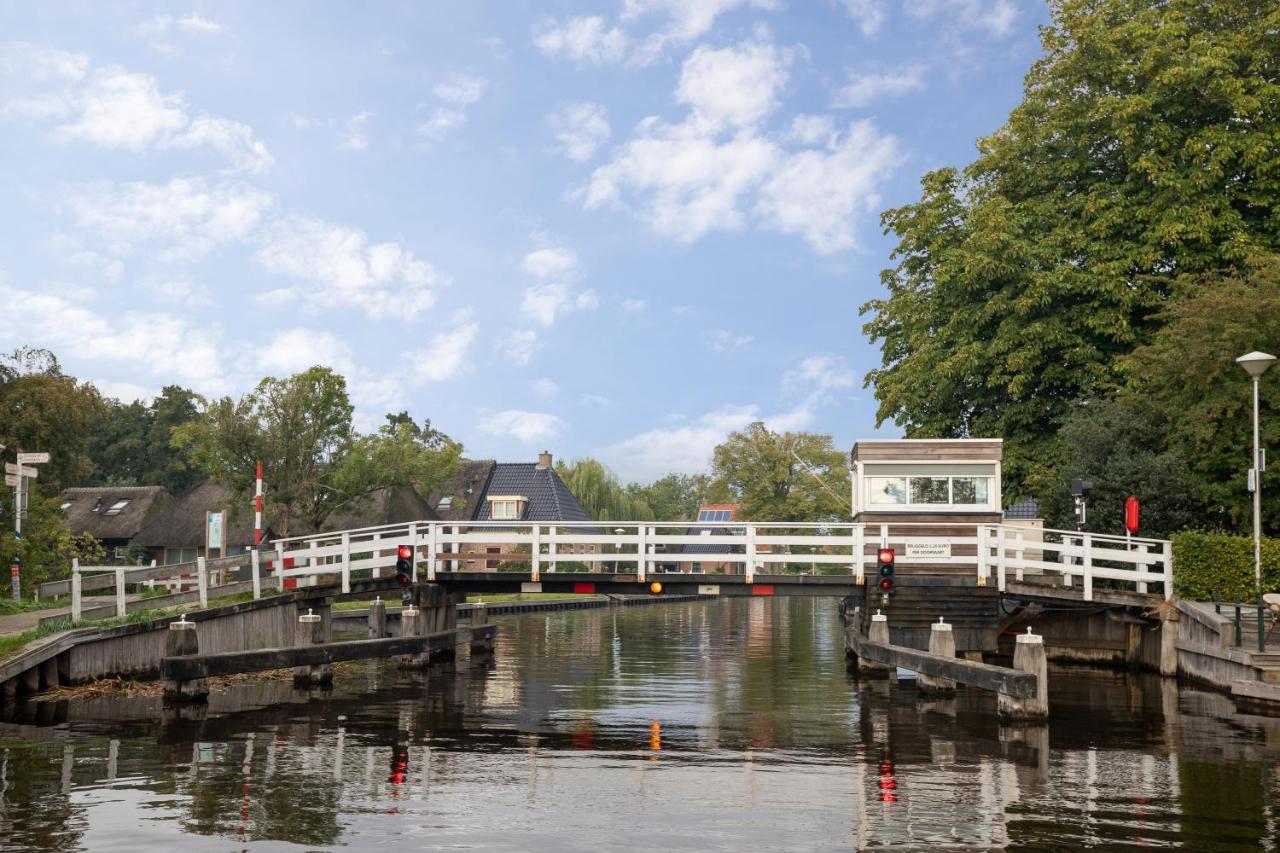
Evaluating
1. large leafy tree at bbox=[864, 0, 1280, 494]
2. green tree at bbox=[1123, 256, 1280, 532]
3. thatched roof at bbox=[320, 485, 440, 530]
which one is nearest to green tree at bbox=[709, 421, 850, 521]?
thatched roof at bbox=[320, 485, 440, 530]

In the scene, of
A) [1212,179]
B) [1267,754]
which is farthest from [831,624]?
[1267,754]

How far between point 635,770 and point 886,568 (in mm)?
10090

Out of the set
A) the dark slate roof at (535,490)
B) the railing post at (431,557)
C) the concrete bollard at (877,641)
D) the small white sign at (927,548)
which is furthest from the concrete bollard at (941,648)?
the dark slate roof at (535,490)

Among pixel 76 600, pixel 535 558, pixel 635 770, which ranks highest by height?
pixel 535 558

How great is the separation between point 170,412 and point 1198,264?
79.8 metres

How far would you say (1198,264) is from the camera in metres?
35.5

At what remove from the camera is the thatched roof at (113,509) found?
69.1 m

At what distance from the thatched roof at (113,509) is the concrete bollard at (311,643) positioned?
4741cm

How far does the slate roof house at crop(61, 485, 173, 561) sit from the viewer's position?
69.0 metres

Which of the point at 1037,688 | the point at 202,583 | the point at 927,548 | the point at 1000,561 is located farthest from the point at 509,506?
the point at 1037,688

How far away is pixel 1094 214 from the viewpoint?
37500 millimetres

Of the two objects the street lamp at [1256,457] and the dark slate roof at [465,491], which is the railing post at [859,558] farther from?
the dark slate roof at [465,491]

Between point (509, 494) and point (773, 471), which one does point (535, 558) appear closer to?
point (509, 494)

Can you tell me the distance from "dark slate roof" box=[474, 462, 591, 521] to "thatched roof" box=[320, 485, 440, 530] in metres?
6.54
